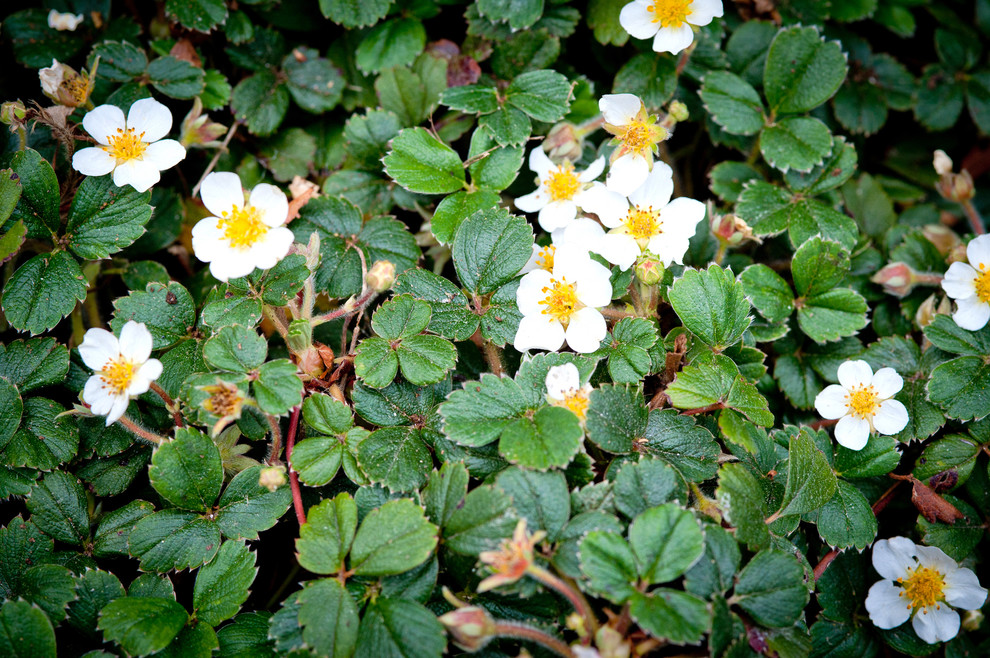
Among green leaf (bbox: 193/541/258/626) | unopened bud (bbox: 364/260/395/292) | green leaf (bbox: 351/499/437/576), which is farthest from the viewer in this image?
unopened bud (bbox: 364/260/395/292)

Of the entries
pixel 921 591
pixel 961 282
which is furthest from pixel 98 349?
pixel 961 282

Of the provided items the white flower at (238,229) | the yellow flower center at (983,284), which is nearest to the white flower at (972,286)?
the yellow flower center at (983,284)

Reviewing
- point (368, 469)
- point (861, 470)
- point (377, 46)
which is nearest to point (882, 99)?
point (861, 470)

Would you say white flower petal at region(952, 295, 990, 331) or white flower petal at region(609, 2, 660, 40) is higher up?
white flower petal at region(609, 2, 660, 40)

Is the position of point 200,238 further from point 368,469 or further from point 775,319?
point 775,319

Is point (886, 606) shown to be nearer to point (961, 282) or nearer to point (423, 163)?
point (961, 282)

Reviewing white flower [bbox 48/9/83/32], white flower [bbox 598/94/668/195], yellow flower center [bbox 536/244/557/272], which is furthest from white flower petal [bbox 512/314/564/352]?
white flower [bbox 48/9/83/32]

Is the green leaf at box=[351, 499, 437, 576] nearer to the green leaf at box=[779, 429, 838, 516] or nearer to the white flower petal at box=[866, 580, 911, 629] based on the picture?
the green leaf at box=[779, 429, 838, 516]
